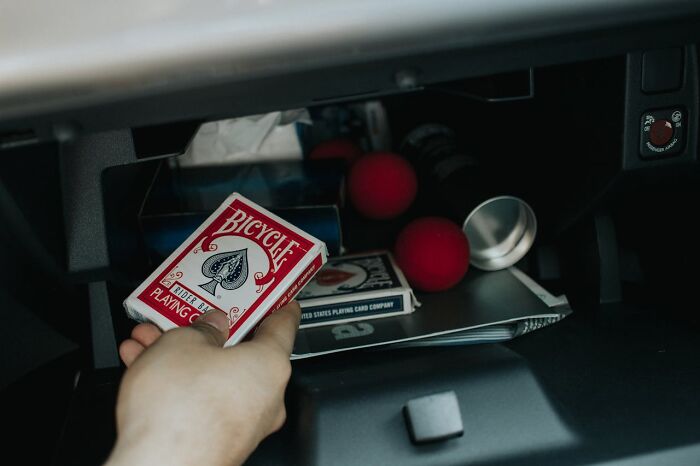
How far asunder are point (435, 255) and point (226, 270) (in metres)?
0.25

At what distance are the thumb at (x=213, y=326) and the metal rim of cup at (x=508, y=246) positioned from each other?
0.37m

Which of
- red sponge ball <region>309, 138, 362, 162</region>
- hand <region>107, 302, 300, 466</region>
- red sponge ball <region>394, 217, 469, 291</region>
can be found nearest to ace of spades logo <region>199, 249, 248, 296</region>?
hand <region>107, 302, 300, 466</region>

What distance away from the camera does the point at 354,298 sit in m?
0.79

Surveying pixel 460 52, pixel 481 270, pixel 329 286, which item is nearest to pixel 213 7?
pixel 460 52

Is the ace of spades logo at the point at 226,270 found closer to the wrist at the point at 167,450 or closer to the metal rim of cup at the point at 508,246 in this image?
the wrist at the point at 167,450

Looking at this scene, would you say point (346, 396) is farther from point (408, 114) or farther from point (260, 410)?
point (408, 114)

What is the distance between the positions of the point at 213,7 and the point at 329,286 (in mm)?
416

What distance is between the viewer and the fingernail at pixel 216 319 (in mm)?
663

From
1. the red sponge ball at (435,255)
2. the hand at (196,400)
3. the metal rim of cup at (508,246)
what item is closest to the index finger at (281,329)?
the hand at (196,400)

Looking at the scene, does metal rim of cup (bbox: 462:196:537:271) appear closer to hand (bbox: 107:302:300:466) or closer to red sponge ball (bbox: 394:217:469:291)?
red sponge ball (bbox: 394:217:469:291)

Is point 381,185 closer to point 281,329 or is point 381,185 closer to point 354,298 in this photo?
point 354,298

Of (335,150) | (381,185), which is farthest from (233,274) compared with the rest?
(335,150)

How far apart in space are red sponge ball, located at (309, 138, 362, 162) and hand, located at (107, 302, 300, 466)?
1.75 ft

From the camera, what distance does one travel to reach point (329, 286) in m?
0.83
